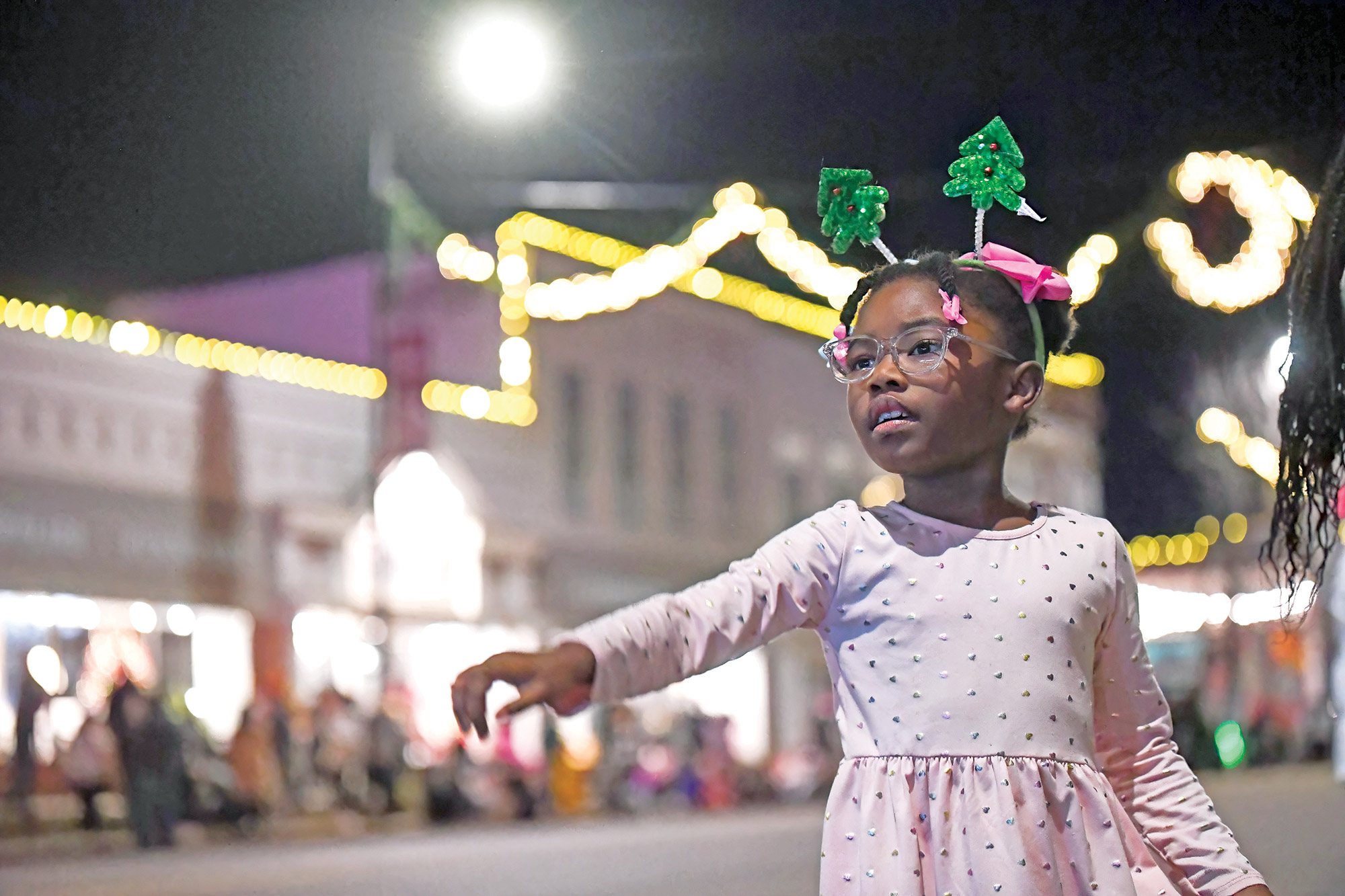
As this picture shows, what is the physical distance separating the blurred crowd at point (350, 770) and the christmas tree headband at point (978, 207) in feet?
31.3

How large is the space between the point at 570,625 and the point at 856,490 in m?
6.11

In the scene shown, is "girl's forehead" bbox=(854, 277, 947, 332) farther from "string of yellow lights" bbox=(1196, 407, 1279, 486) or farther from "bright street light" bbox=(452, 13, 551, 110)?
"string of yellow lights" bbox=(1196, 407, 1279, 486)

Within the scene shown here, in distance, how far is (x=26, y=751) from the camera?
12758mm

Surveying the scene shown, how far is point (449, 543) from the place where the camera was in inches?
794

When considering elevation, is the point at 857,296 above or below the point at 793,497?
below

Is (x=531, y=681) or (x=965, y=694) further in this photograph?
(x=965, y=694)

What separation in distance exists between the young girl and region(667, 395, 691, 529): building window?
853 inches

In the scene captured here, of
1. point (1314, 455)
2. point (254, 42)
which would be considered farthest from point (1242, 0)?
point (1314, 455)

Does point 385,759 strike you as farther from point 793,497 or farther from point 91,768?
point 793,497

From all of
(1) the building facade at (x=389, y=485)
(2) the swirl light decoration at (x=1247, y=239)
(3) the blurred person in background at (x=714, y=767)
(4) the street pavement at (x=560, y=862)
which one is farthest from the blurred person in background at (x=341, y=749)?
(2) the swirl light decoration at (x=1247, y=239)

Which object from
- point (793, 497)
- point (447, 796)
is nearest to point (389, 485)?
point (447, 796)

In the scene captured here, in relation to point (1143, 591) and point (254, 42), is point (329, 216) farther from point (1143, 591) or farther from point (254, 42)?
point (1143, 591)

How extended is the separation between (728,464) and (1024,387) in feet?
74.6

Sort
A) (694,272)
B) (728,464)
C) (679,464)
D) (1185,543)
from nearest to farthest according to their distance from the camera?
(694,272) < (679,464) < (728,464) < (1185,543)
